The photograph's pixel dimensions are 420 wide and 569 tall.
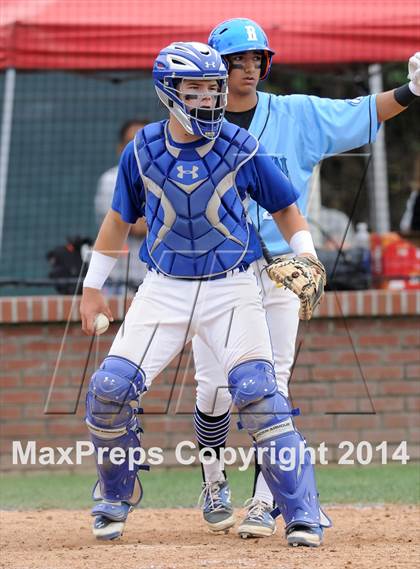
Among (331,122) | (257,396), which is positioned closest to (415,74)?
(331,122)

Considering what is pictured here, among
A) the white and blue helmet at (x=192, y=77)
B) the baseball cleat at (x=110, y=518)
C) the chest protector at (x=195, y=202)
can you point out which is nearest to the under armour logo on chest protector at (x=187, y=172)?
the chest protector at (x=195, y=202)

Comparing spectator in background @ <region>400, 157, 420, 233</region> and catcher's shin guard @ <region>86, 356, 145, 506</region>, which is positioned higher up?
spectator in background @ <region>400, 157, 420, 233</region>

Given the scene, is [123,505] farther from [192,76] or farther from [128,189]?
[192,76]

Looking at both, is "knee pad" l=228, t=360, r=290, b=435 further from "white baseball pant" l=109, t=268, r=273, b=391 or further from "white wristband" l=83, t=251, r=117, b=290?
"white wristband" l=83, t=251, r=117, b=290

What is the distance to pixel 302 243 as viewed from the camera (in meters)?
5.14

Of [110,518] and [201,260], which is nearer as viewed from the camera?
[201,260]

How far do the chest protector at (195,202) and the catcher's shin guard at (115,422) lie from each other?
0.47 metres

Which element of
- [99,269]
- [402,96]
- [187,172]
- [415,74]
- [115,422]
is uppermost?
[415,74]

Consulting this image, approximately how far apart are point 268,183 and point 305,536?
1438 mm

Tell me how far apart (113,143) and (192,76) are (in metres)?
6.87

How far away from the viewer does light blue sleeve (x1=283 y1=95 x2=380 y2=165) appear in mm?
5656

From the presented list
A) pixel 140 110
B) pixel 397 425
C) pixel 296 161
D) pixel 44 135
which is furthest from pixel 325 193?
pixel 296 161

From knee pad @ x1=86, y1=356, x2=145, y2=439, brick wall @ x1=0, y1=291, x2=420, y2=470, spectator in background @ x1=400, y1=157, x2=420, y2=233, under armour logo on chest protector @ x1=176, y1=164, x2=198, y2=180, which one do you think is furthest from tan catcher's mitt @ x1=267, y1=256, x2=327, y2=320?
spectator in background @ x1=400, y1=157, x2=420, y2=233

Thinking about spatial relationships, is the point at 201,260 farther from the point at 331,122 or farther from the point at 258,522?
the point at 258,522
